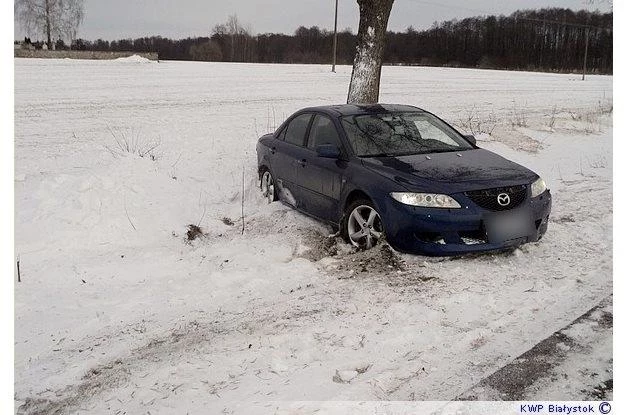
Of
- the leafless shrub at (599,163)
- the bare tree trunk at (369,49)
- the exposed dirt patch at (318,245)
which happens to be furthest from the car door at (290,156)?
the leafless shrub at (599,163)

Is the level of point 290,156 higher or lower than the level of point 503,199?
higher

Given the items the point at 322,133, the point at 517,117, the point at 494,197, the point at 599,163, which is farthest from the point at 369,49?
the point at 517,117

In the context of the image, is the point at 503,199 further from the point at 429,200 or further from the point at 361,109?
the point at 361,109

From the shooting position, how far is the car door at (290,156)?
6277mm

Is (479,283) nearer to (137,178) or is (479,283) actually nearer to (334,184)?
(334,184)

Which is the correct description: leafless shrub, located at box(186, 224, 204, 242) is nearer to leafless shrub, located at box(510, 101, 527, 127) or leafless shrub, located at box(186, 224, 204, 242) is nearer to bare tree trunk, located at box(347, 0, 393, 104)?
bare tree trunk, located at box(347, 0, 393, 104)

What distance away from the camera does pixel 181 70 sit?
26469mm

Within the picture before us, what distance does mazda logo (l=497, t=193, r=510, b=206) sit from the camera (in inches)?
180

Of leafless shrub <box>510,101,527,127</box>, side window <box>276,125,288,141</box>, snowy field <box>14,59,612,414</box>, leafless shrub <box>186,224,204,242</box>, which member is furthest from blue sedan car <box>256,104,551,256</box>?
leafless shrub <box>510,101,527,127</box>

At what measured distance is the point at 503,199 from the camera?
4.58m

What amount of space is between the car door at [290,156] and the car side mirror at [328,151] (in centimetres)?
69

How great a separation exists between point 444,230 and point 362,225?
34.0 inches

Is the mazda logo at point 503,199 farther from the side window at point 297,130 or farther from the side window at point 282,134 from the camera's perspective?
the side window at point 282,134

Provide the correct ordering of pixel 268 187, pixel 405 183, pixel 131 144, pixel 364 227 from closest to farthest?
pixel 405 183 < pixel 364 227 < pixel 268 187 < pixel 131 144
